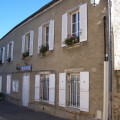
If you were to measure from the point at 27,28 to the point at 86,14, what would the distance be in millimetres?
6580

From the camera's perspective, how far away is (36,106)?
11.8 meters

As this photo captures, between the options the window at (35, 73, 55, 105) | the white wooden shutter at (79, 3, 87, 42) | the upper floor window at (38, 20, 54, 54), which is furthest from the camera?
the upper floor window at (38, 20, 54, 54)

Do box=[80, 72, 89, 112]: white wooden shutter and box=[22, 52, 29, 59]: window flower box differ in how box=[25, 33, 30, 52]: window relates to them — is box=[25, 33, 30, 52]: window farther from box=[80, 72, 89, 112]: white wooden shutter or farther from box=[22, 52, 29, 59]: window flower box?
box=[80, 72, 89, 112]: white wooden shutter

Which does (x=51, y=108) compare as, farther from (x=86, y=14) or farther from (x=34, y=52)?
(x=86, y=14)

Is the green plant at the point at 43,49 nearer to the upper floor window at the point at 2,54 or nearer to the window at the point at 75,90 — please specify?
the window at the point at 75,90

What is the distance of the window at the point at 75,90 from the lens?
881 cm

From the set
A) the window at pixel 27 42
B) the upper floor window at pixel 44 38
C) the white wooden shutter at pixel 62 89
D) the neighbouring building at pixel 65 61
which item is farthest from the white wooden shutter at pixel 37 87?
the window at pixel 27 42

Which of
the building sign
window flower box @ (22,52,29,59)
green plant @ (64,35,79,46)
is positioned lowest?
the building sign

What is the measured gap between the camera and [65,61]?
31.1ft

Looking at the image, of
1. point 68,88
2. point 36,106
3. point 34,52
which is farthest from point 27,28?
point 68,88

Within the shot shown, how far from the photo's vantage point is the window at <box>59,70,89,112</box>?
8094 millimetres

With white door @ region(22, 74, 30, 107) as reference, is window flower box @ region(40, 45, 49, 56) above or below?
above

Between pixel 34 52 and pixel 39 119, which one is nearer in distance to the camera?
pixel 39 119

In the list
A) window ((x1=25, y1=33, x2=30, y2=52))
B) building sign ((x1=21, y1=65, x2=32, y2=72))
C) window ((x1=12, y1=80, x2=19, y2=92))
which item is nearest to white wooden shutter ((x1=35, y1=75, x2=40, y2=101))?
building sign ((x1=21, y1=65, x2=32, y2=72))
